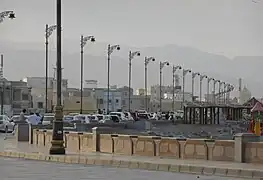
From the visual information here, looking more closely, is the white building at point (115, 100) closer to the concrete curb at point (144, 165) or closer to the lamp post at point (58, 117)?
the concrete curb at point (144, 165)

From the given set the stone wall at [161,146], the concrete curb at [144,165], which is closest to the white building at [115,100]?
the stone wall at [161,146]

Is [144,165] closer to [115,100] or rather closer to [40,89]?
[115,100]

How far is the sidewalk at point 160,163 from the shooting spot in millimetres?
22578

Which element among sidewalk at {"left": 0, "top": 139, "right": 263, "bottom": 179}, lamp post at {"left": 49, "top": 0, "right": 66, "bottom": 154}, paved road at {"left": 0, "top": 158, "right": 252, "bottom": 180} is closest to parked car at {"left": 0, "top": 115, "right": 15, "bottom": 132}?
sidewalk at {"left": 0, "top": 139, "right": 263, "bottom": 179}

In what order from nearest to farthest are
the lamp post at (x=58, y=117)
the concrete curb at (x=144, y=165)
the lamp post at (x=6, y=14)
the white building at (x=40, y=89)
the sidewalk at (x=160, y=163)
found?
the concrete curb at (x=144, y=165) → the sidewalk at (x=160, y=163) → the lamp post at (x=58, y=117) → the lamp post at (x=6, y=14) → the white building at (x=40, y=89)

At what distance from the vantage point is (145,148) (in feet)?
98.2

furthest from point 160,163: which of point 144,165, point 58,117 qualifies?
point 58,117

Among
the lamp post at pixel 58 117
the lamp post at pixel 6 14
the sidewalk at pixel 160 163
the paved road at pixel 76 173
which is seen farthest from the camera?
the lamp post at pixel 6 14

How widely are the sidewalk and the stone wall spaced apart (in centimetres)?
69

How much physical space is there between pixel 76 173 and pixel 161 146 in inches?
271

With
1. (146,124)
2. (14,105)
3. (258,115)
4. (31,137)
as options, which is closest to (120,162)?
(31,137)

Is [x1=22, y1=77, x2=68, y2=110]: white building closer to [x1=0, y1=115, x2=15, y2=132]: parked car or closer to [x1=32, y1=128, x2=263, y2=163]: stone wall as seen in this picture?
[x1=0, y1=115, x2=15, y2=132]: parked car

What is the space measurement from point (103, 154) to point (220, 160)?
23.1 feet

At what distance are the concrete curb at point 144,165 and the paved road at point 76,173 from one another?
994 mm
